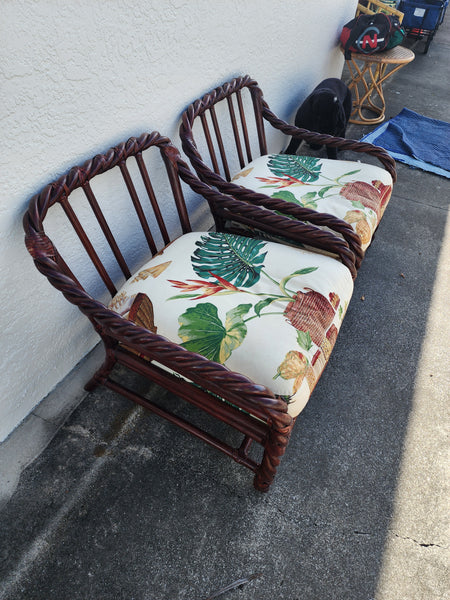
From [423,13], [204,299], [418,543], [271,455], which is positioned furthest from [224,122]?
[423,13]

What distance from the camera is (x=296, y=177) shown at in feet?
5.36

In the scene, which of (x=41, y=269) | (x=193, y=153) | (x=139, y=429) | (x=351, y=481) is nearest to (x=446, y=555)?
(x=351, y=481)

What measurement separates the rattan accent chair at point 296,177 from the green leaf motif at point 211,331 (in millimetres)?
475

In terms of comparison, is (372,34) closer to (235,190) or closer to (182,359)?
(235,190)

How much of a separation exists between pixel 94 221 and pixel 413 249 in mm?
1701

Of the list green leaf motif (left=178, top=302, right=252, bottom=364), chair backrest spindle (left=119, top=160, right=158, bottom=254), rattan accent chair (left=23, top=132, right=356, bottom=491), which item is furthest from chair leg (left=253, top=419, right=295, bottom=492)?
chair backrest spindle (left=119, top=160, right=158, bottom=254)

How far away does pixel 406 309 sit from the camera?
5.94 feet

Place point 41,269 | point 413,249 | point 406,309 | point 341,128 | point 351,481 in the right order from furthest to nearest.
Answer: point 341,128 < point 413,249 < point 406,309 < point 351,481 < point 41,269

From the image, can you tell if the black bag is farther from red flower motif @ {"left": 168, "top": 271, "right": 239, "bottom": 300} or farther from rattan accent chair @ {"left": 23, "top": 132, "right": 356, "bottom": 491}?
red flower motif @ {"left": 168, "top": 271, "right": 239, "bottom": 300}

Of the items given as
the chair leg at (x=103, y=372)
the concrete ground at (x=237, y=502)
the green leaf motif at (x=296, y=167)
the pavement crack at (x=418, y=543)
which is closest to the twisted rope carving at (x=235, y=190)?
the green leaf motif at (x=296, y=167)

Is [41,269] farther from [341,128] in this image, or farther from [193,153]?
[341,128]

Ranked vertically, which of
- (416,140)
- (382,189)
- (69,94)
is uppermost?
(69,94)

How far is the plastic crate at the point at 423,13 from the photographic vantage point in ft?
13.9

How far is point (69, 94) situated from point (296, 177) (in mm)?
955
